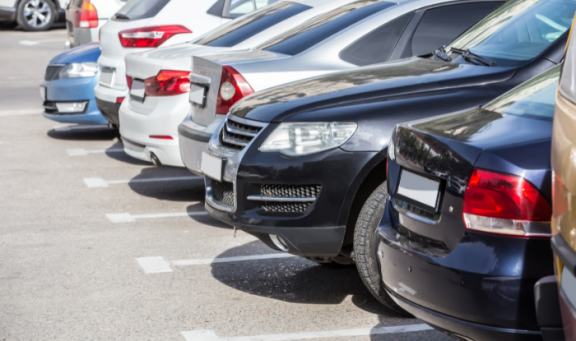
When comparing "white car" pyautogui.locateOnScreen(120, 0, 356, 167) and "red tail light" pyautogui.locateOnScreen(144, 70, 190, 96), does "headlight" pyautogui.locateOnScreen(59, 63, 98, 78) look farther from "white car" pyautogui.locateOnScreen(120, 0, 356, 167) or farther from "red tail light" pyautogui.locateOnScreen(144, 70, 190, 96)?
"red tail light" pyautogui.locateOnScreen(144, 70, 190, 96)

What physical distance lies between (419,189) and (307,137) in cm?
119

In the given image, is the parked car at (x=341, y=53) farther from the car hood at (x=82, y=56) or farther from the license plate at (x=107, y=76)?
the car hood at (x=82, y=56)

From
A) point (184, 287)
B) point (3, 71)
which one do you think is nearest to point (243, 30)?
point (184, 287)

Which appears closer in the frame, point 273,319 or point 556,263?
point 556,263

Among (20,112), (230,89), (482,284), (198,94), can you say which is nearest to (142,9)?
(198,94)

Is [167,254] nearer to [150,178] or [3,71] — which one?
[150,178]

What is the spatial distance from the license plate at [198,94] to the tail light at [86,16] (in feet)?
18.3

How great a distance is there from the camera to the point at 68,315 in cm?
429

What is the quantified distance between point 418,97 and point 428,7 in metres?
1.62

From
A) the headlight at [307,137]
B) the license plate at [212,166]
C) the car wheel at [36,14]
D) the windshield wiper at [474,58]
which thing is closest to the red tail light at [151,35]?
the license plate at [212,166]

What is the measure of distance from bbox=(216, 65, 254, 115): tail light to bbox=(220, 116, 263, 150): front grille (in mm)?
652

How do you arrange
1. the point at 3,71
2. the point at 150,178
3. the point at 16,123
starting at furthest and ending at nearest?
the point at 3,71, the point at 16,123, the point at 150,178

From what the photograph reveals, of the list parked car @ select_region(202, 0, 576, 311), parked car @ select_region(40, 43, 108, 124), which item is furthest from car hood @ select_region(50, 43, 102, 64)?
parked car @ select_region(202, 0, 576, 311)

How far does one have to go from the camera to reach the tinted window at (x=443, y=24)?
5457 millimetres
